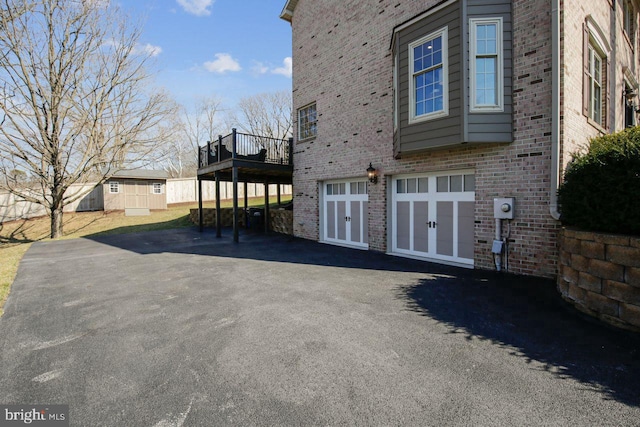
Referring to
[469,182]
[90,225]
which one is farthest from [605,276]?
[90,225]

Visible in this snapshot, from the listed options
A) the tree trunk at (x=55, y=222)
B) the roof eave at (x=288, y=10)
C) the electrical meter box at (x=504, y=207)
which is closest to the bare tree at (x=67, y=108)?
the tree trunk at (x=55, y=222)

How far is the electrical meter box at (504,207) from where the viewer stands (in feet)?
19.6

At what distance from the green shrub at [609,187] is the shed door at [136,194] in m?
24.4

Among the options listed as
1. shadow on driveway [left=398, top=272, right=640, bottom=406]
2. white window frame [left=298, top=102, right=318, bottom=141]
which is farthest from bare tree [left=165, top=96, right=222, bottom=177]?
shadow on driveway [left=398, top=272, right=640, bottom=406]

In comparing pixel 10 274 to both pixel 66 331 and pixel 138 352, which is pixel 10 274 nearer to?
pixel 66 331

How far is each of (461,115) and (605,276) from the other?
12.2ft

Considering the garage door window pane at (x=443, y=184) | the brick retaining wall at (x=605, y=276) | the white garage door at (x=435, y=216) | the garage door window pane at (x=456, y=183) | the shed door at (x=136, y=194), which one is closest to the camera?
the brick retaining wall at (x=605, y=276)

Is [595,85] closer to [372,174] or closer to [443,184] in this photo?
[443,184]

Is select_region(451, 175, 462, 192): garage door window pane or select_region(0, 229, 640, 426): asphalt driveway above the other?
select_region(451, 175, 462, 192): garage door window pane

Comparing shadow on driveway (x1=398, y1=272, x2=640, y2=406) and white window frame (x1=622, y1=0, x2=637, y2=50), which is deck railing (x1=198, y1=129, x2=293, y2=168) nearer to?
shadow on driveway (x1=398, y1=272, x2=640, y2=406)

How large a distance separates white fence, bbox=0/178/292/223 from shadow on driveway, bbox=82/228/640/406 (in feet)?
58.2

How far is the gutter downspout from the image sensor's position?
5.43 metres

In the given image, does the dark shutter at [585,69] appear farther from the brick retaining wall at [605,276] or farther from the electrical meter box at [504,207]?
the brick retaining wall at [605,276]

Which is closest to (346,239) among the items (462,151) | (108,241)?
(462,151)
